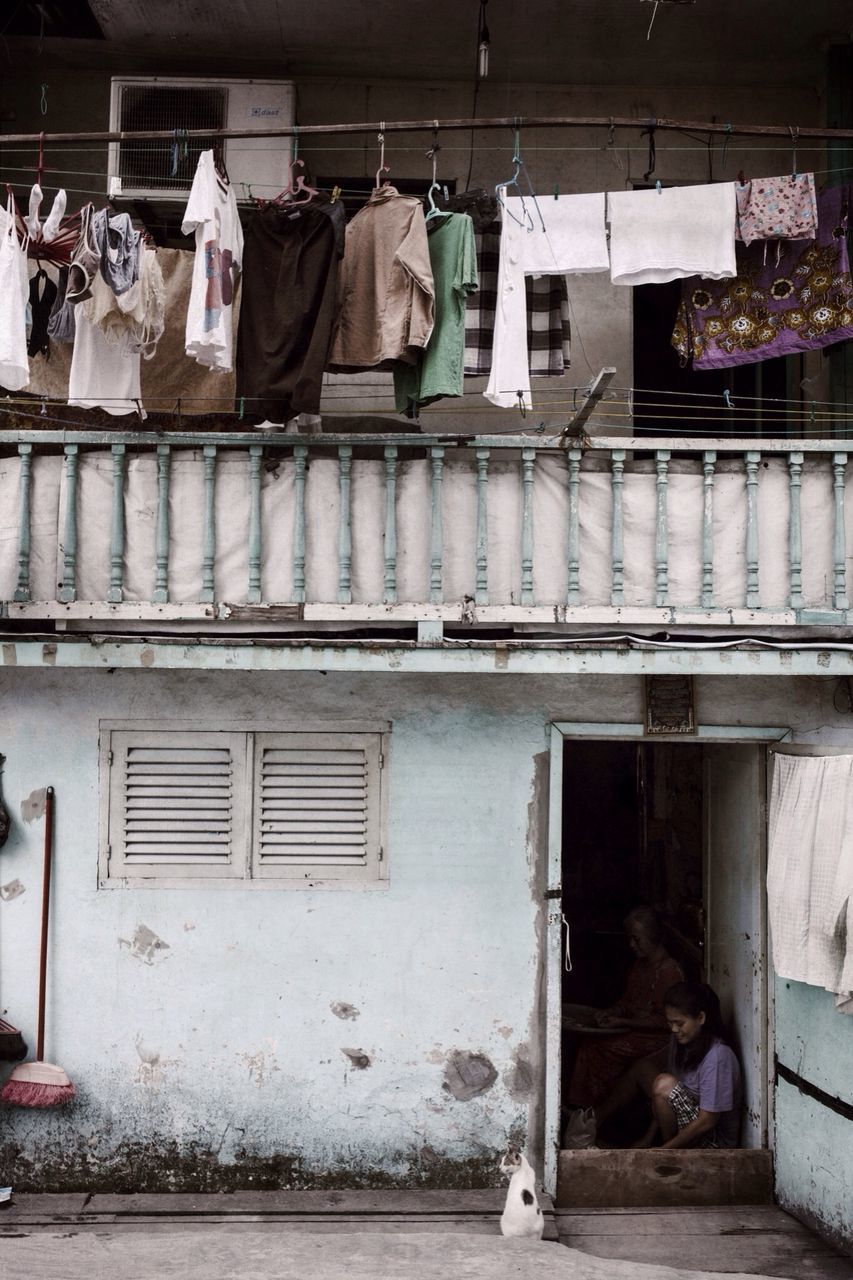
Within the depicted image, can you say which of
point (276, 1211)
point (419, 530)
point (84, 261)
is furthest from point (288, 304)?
point (276, 1211)

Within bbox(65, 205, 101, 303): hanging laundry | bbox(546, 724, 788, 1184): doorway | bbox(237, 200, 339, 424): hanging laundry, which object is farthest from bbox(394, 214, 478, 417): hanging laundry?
bbox(546, 724, 788, 1184): doorway

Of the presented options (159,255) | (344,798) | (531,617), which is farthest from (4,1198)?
(159,255)

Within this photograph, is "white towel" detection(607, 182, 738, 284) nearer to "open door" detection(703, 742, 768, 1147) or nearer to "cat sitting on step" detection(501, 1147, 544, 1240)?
"open door" detection(703, 742, 768, 1147)

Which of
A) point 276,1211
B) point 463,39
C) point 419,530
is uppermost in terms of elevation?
point 463,39

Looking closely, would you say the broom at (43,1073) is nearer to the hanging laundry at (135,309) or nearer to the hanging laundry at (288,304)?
the hanging laundry at (135,309)

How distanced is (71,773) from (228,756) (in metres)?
0.95

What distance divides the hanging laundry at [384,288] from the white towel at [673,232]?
1.14m

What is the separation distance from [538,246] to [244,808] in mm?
3725

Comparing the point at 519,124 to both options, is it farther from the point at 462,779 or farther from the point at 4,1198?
the point at 4,1198

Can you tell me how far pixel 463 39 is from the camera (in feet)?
24.9

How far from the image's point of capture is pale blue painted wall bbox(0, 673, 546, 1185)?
650 cm

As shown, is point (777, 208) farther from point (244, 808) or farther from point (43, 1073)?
point (43, 1073)

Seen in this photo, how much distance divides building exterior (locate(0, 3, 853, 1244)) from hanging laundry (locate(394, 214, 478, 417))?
12.9 inches

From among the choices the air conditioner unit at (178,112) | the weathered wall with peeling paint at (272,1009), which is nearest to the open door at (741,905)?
the weathered wall with peeling paint at (272,1009)
